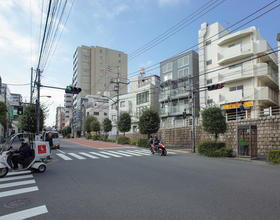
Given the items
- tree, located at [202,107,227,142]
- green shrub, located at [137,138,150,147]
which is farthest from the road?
green shrub, located at [137,138,150,147]

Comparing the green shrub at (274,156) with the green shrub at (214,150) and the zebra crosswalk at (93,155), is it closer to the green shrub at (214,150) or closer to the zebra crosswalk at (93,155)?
the green shrub at (214,150)

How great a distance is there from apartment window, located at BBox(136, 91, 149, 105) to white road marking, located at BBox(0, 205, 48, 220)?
38604mm

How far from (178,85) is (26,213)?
109 feet

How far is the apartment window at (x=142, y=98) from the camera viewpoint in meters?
42.9

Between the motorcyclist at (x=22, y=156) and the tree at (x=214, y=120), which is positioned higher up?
the tree at (x=214, y=120)

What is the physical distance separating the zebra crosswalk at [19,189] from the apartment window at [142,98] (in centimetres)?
3501

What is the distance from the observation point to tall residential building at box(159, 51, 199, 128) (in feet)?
110

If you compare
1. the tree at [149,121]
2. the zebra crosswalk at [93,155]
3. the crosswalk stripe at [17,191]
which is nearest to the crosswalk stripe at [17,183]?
the crosswalk stripe at [17,191]

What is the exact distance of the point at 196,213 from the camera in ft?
13.4

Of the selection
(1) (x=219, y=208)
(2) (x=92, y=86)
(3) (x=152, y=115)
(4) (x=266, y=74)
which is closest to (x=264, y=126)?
(4) (x=266, y=74)

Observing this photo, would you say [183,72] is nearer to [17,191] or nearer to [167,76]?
[167,76]

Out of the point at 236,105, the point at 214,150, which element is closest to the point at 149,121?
the point at 214,150

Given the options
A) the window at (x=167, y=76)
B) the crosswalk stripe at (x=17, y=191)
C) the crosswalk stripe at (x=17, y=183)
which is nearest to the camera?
the crosswalk stripe at (x=17, y=191)

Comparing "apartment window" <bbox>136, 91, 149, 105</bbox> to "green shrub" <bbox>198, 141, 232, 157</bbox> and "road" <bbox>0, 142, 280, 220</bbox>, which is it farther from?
"road" <bbox>0, 142, 280, 220</bbox>
